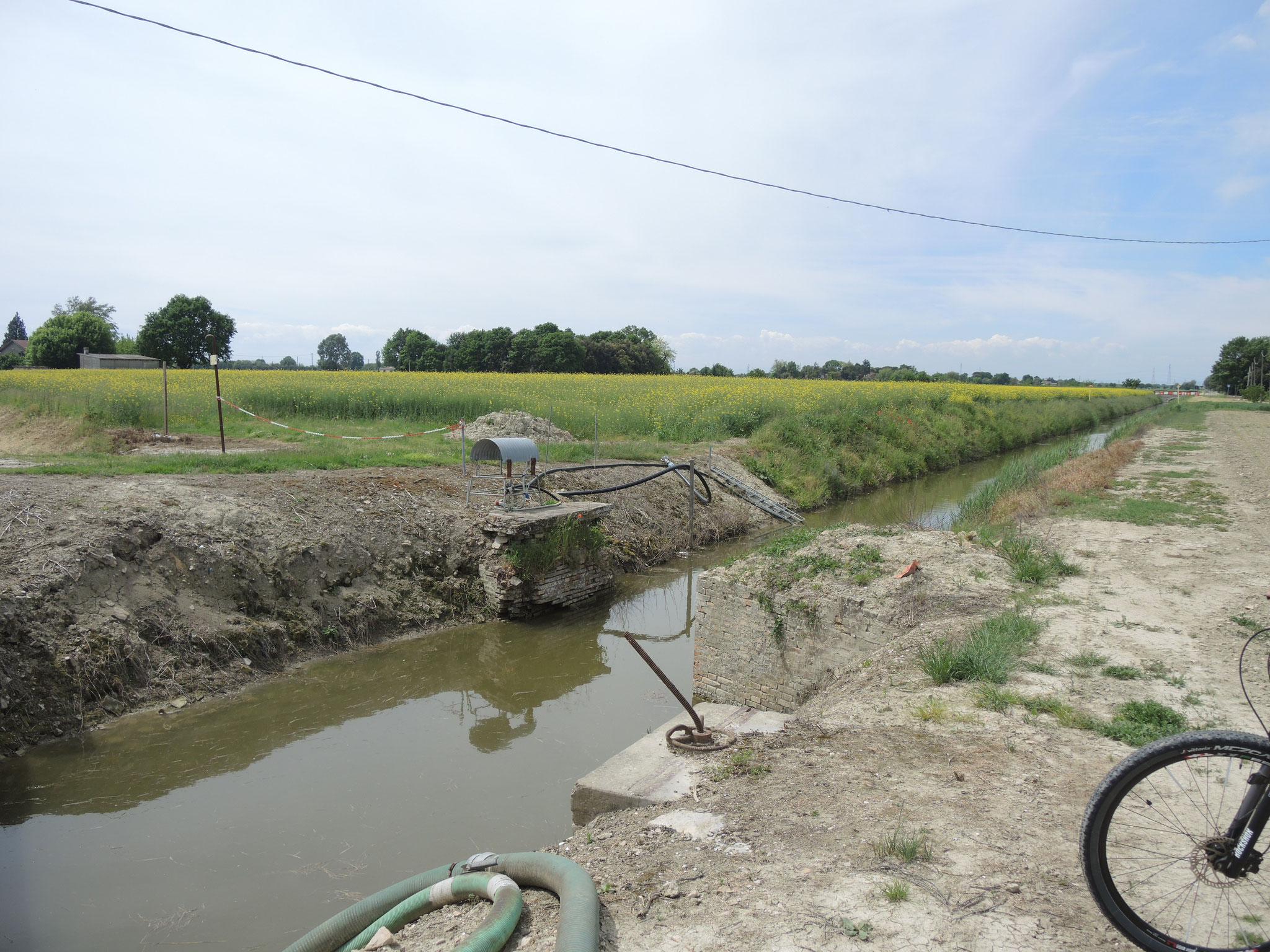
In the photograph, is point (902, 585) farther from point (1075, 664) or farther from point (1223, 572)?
point (1223, 572)

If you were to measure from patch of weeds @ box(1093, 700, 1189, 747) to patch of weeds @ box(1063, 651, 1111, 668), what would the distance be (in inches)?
28.3

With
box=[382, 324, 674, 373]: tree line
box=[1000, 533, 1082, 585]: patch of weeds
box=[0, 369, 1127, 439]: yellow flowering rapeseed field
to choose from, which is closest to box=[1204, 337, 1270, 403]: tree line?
box=[382, 324, 674, 373]: tree line

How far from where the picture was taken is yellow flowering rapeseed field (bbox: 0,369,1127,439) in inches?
746

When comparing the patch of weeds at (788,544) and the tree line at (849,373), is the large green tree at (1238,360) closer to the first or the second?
the tree line at (849,373)

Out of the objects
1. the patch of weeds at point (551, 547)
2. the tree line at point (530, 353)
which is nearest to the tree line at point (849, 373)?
the tree line at point (530, 353)

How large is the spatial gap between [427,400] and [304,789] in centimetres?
1659

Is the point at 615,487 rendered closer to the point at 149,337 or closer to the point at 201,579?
the point at 201,579

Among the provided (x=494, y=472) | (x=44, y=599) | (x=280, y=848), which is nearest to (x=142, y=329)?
(x=494, y=472)

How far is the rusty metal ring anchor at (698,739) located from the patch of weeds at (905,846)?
180 centimetres

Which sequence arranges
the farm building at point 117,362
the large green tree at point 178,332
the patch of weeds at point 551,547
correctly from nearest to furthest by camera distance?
1. the patch of weeds at point 551,547
2. the farm building at point 117,362
3. the large green tree at point 178,332

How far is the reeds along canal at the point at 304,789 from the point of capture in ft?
15.6

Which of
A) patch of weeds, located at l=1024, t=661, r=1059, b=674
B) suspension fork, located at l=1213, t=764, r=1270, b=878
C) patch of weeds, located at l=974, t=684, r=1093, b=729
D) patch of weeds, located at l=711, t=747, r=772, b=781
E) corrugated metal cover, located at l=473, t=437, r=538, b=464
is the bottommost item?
patch of weeds, located at l=711, t=747, r=772, b=781

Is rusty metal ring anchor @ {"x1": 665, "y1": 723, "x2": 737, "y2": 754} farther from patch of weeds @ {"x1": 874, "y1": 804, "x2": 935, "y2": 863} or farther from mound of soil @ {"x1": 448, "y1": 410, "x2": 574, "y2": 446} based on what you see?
mound of soil @ {"x1": 448, "y1": 410, "x2": 574, "y2": 446}

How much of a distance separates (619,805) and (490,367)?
6216cm
